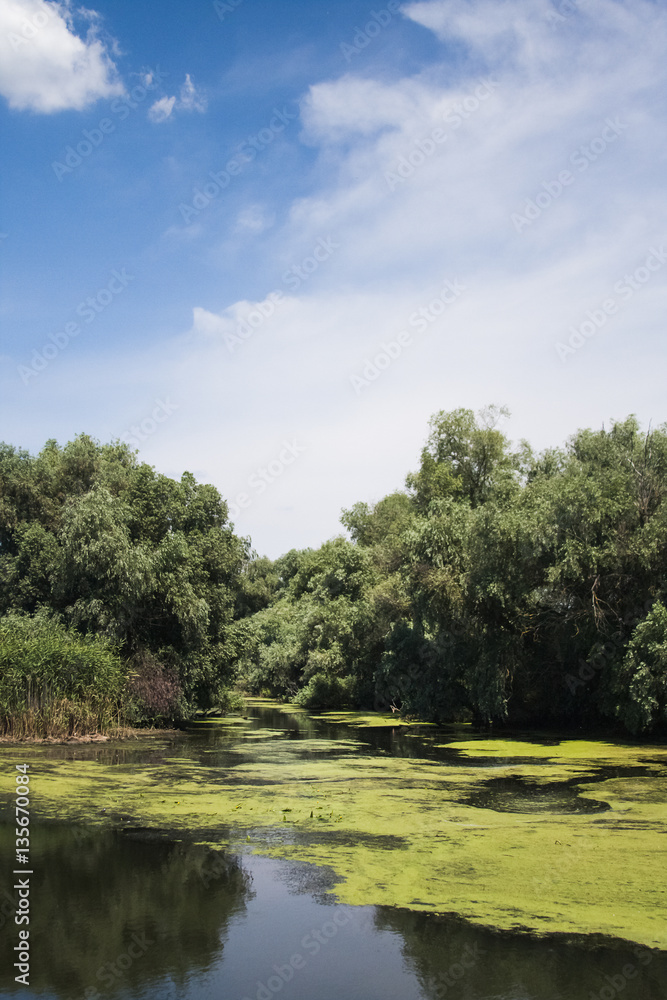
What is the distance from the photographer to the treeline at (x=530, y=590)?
22.3 metres

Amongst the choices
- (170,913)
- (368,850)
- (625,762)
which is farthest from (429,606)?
(170,913)

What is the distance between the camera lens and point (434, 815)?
11.9 m

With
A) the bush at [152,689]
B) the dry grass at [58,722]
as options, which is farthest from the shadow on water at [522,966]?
the bush at [152,689]

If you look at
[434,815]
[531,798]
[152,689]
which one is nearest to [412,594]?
[152,689]

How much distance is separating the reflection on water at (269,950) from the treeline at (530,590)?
14.6 meters

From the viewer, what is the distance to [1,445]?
36.0 m

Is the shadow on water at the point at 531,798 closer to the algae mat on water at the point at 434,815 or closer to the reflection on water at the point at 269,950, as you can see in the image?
the algae mat on water at the point at 434,815

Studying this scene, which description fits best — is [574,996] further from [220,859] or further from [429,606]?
[429,606]

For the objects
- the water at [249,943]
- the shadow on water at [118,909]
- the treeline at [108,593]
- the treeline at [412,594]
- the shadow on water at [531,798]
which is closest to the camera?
the water at [249,943]

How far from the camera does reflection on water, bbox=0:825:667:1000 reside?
5910 millimetres

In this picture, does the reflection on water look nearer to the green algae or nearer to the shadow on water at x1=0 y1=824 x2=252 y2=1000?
the shadow on water at x1=0 y1=824 x2=252 y2=1000

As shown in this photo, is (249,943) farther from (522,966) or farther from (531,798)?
(531,798)

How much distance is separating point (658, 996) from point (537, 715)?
958 inches

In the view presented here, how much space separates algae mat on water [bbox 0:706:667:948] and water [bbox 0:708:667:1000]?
1.48 feet
